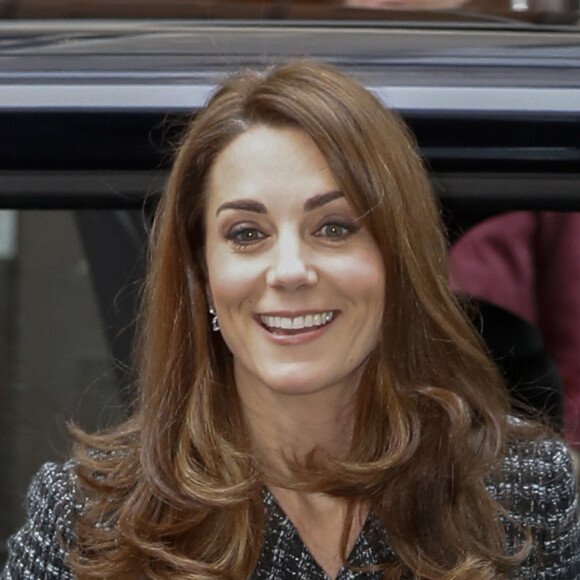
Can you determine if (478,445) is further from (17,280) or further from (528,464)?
(17,280)

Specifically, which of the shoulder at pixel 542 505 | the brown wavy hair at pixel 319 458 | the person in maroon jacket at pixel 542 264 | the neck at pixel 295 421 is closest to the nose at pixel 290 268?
the brown wavy hair at pixel 319 458

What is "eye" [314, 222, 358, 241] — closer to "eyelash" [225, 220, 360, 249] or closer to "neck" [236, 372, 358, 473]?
"eyelash" [225, 220, 360, 249]

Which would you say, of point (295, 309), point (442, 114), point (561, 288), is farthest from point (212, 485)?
point (561, 288)

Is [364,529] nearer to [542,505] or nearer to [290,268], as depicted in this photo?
[542,505]

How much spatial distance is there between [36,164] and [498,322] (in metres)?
1.06

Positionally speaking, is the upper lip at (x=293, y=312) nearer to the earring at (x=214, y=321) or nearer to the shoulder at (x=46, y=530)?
the earring at (x=214, y=321)

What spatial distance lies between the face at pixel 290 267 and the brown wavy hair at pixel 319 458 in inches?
1.3

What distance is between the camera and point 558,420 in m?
2.37

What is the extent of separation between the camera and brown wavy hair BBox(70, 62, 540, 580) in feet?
6.09

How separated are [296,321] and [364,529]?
14.9 inches

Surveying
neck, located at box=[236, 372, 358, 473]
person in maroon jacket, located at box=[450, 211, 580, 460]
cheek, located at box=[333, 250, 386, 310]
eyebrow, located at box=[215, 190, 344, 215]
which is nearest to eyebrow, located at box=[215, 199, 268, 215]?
eyebrow, located at box=[215, 190, 344, 215]

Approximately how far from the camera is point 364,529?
2012 millimetres

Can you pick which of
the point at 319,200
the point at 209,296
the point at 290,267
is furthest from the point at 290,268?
the point at 209,296

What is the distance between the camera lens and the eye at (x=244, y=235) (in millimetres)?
1828
